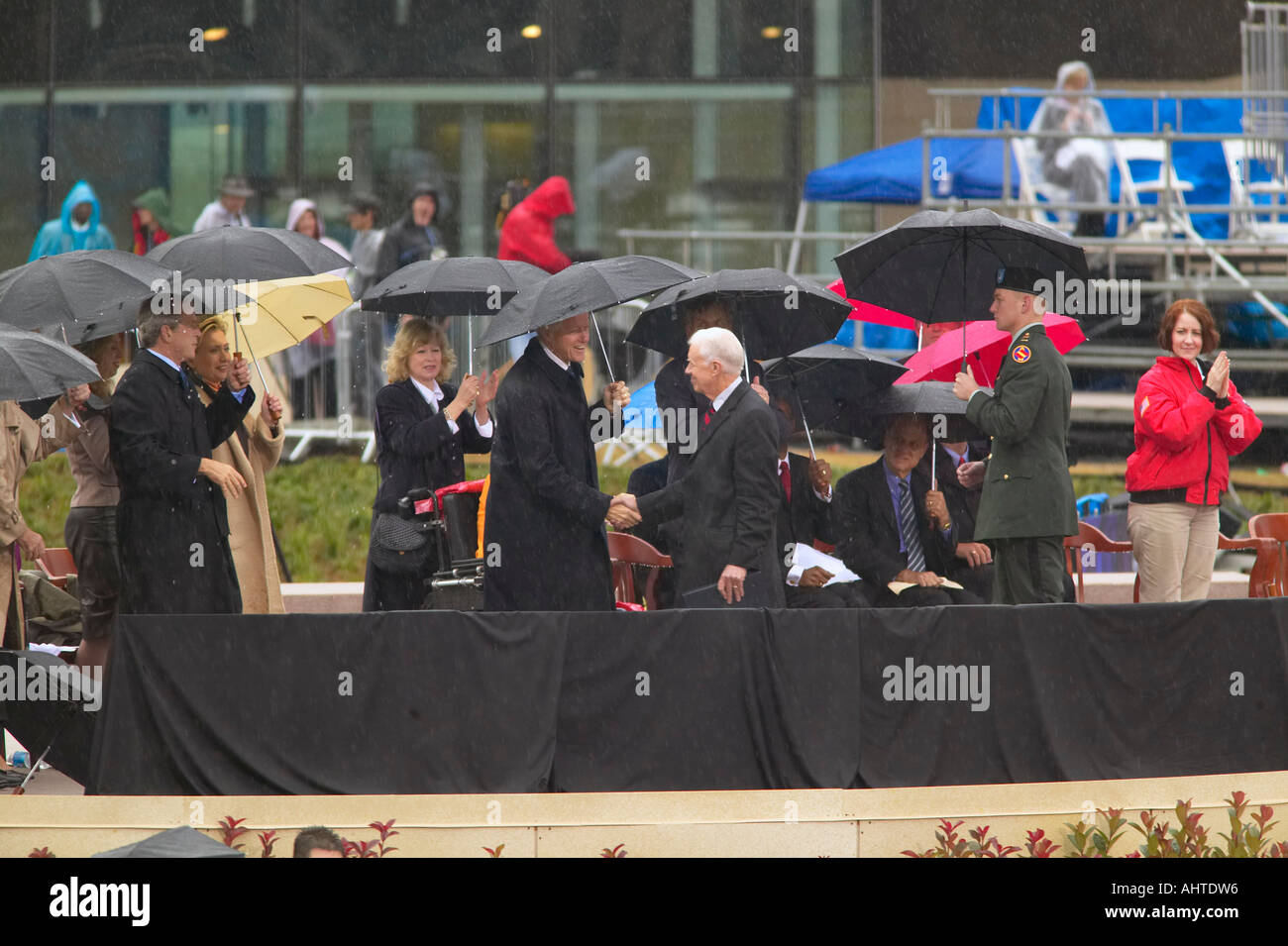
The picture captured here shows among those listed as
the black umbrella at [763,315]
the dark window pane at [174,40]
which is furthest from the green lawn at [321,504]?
the black umbrella at [763,315]

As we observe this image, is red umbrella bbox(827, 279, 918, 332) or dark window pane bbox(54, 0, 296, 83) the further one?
dark window pane bbox(54, 0, 296, 83)

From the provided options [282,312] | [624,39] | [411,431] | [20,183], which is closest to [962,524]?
[411,431]

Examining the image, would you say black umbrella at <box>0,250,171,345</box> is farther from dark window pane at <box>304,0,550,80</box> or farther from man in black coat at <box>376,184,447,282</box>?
dark window pane at <box>304,0,550,80</box>

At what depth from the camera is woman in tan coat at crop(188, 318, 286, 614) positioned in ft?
31.0

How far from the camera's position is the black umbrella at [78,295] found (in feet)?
28.3

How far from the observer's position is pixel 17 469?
29.4ft

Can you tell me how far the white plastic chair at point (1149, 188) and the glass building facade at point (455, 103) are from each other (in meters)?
2.85

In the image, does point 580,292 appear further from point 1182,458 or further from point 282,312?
point 1182,458

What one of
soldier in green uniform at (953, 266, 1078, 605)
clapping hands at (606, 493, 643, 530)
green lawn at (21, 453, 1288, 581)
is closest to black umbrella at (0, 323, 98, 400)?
clapping hands at (606, 493, 643, 530)

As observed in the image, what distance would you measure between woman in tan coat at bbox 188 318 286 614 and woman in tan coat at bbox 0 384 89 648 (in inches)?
29.7

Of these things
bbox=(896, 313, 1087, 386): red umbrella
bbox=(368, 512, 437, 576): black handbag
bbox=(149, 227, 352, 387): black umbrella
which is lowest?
bbox=(368, 512, 437, 576): black handbag

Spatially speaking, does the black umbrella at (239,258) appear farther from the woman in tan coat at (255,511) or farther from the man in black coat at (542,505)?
the man in black coat at (542,505)
